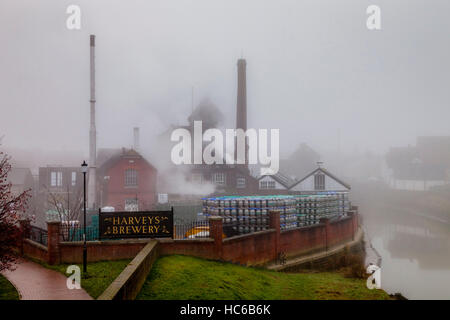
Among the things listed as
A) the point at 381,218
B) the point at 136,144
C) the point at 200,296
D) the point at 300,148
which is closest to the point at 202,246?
the point at 200,296

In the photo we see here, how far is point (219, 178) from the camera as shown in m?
53.2

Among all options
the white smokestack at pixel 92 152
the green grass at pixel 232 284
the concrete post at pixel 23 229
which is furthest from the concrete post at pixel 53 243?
the white smokestack at pixel 92 152

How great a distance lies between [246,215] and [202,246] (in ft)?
19.0

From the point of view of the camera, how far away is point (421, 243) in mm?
40781

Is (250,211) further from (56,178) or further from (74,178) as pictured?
(56,178)

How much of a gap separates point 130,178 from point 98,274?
2785 centimetres

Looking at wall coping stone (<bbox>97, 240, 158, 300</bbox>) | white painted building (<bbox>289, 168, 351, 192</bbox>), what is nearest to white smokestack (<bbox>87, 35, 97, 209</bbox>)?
white painted building (<bbox>289, 168, 351, 192</bbox>)

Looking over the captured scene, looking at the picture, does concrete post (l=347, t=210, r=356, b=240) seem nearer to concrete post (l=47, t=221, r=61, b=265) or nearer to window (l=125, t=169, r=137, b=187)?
window (l=125, t=169, r=137, b=187)

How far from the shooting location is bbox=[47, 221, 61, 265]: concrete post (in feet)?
55.7

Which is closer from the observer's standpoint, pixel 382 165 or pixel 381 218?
pixel 381 218

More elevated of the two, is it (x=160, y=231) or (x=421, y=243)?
(x=160, y=231)

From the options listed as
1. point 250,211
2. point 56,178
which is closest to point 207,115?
point 56,178

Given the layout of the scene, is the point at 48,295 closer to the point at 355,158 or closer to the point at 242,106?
the point at 242,106

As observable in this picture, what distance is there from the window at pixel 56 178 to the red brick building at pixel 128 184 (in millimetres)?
6854
